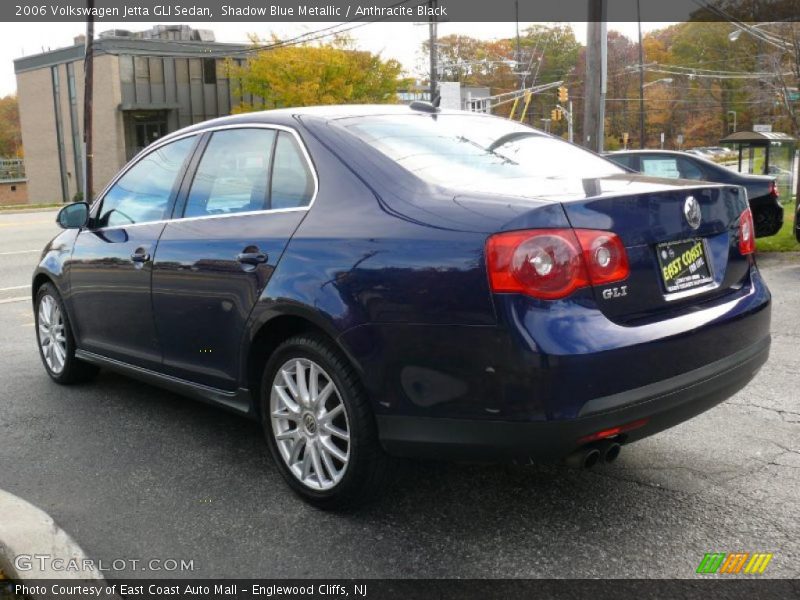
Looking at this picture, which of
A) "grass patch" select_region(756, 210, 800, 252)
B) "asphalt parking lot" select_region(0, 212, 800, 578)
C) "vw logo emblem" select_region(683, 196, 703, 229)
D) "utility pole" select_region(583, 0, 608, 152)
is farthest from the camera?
"utility pole" select_region(583, 0, 608, 152)

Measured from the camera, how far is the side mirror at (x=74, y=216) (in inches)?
207

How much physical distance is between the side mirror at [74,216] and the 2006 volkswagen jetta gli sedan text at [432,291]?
3.09 feet

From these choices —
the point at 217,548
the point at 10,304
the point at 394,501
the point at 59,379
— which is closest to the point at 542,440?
the point at 394,501

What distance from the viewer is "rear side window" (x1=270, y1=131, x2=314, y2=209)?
12.2 feet

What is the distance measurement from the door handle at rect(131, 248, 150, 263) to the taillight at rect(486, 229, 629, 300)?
231 centimetres

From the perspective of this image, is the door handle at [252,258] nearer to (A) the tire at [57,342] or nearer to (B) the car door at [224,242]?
(B) the car door at [224,242]

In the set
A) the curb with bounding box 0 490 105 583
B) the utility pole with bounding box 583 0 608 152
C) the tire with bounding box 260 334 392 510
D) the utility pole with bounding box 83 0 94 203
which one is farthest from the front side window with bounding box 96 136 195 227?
the utility pole with bounding box 83 0 94 203

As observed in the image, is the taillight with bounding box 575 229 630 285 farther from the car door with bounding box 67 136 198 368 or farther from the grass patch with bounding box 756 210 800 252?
the grass patch with bounding box 756 210 800 252

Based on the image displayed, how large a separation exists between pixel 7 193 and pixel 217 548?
239 ft

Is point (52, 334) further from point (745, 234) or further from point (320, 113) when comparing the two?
point (745, 234)

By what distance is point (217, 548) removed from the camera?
10.7ft

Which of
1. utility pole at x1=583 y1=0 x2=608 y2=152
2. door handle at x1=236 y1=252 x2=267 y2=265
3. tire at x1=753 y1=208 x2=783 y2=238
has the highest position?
utility pole at x1=583 y1=0 x2=608 y2=152

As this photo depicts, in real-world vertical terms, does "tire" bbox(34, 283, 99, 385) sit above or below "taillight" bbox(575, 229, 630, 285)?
below

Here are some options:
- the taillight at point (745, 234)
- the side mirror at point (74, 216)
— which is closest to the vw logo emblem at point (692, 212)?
the taillight at point (745, 234)
